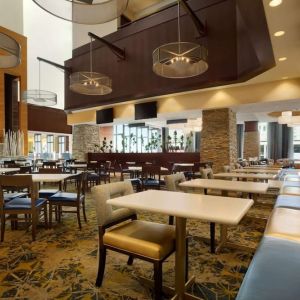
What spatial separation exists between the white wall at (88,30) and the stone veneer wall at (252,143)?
28.5 ft

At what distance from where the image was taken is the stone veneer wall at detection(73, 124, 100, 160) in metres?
12.1

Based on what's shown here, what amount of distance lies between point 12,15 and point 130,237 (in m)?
12.3

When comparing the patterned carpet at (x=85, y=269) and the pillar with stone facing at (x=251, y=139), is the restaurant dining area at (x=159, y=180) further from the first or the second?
the pillar with stone facing at (x=251, y=139)

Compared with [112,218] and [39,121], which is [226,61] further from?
[39,121]

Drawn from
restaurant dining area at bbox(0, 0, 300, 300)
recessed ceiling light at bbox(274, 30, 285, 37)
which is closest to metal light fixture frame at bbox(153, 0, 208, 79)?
restaurant dining area at bbox(0, 0, 300, 300)

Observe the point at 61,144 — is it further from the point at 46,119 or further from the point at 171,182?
the point at 171,182

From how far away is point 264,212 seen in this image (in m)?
4.76

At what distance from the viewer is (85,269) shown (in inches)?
96.5

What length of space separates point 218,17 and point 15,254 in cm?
644

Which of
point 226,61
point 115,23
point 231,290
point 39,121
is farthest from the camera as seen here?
point 39,121

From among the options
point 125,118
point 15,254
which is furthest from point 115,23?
point 15,254

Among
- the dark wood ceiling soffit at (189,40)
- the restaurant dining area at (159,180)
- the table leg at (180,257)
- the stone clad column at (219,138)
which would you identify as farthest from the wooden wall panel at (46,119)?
the table leg at (180,257)

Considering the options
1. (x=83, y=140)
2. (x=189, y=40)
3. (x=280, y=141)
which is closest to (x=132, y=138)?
(x=83, y=140)

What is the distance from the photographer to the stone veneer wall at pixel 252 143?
43.5 ft
